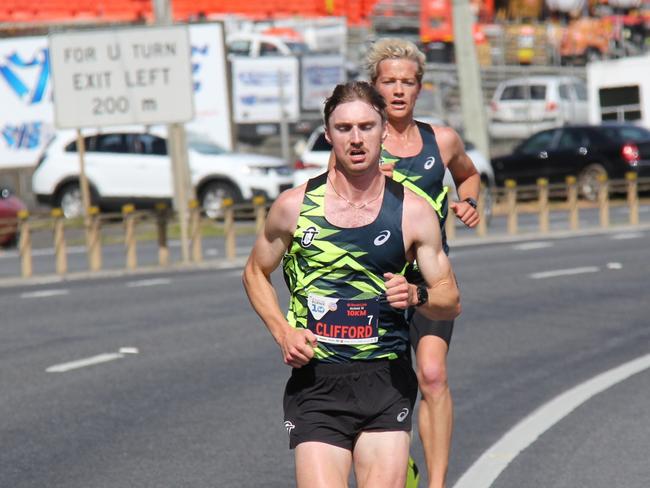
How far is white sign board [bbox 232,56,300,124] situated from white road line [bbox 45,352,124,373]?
2766 centimetres

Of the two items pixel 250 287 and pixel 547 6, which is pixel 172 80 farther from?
pixel 547 6

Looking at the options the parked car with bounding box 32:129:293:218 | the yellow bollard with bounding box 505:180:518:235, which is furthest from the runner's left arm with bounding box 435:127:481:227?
the parked car with bounding box 32:129:293:218

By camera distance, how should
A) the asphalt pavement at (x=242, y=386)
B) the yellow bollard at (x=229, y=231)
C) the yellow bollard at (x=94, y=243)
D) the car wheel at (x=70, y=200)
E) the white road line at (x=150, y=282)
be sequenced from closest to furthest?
the asphalt pavement at (x=242, y=386) → the white road line at (x=150, y=282) → the yellow bollard at (x=94, y=243) → the yellow bollard at (x=229, y=231) → the car wheel at (x=70, y=200)

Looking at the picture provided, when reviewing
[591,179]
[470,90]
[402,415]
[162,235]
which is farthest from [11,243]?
[402,415]

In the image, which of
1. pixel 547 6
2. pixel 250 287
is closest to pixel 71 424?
pixel 250 287

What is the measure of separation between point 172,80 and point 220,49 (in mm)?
14759

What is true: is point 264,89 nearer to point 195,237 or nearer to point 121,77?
point 121,77

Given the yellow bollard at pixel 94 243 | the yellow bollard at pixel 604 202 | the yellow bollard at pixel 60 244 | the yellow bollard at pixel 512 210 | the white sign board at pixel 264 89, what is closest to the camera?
the yellow bollard at pixel 60 244

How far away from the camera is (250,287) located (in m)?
5.60

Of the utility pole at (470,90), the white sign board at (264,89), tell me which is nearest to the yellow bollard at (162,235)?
the utility pole at (470,90)

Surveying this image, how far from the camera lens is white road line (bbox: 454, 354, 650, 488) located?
8078mm

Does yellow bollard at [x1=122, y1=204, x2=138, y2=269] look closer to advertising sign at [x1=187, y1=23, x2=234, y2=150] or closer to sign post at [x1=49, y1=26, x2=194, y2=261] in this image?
sign post at [x1=49, y1=26, x2=194, y2=261]

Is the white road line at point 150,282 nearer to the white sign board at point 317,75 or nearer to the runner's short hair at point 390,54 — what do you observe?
the runner's short hair at point 390,54

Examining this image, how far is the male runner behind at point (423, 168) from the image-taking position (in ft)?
22.1
